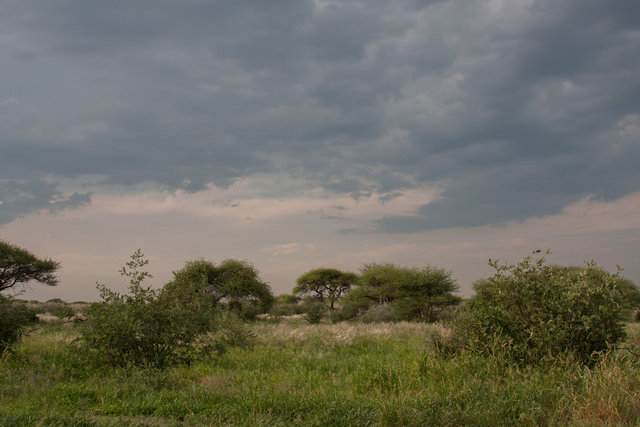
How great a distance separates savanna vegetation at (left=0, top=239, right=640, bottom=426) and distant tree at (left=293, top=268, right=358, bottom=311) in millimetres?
34542

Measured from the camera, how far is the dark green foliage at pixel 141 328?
10.4 meters

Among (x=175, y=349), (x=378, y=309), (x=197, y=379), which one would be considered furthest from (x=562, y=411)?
(x=378, y=309)

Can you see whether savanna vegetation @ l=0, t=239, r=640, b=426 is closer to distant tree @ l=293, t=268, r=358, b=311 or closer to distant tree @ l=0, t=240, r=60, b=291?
distant tree @ l=0, t=240, r=60, b=291

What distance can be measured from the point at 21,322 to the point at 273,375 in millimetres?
8259

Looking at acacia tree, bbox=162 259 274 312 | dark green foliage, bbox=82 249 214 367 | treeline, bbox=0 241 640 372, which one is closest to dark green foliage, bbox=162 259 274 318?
acacia tree, bbox=162 259 274 312

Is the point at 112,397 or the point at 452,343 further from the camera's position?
the point at 452,343

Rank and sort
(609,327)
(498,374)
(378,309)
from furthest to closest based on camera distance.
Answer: (378,309) < (609,327) < (498,374)

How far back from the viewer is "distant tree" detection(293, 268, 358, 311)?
49375 mm

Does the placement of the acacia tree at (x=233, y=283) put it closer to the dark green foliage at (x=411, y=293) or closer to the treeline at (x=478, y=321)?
the dark green foliage at (x=411, y=293)

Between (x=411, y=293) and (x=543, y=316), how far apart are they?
23.1 metres

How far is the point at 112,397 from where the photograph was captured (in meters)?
7.14

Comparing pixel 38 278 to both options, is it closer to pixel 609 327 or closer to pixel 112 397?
pixel 112 397

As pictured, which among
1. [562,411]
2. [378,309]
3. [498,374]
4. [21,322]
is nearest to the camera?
[562,411]

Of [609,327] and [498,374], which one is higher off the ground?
[609,327]
